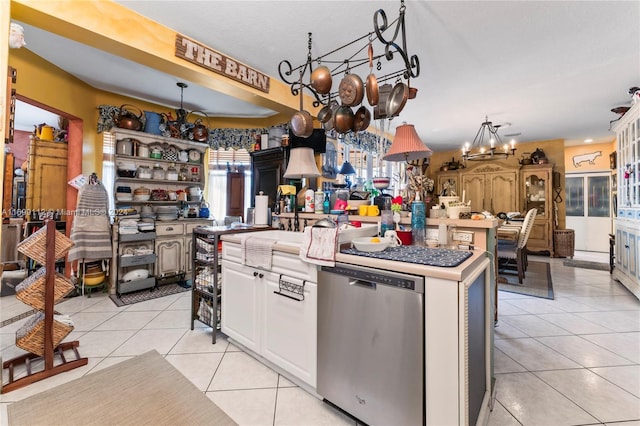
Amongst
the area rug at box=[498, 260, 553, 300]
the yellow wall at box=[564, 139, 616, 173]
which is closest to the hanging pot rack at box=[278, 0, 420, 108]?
the area rug at box=[498, 260, 553, 300]

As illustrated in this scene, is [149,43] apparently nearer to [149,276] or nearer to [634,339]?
[149,276]

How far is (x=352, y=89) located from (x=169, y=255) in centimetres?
339

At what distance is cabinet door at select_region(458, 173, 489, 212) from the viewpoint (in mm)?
6816

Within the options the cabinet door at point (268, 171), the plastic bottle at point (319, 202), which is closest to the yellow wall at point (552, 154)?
the cabinet door at point (268, 171)

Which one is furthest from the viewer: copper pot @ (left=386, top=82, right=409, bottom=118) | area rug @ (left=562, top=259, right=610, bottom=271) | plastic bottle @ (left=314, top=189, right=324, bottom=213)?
area rug @ (left=562, top=259, right=610, bottom=271)

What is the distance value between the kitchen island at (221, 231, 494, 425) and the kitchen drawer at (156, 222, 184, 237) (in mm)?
2061

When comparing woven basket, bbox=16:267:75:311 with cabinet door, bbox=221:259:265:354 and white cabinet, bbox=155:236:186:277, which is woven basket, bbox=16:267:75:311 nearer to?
cabinet door, bbox=221:259:265:354

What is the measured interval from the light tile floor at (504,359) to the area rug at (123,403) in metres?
0.07

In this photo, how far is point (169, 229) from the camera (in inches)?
152

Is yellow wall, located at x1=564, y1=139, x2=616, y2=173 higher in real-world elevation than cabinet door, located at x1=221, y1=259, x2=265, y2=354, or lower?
higher

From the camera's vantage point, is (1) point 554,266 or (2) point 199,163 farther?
(1) point 554,266

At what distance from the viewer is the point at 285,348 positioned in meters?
1.78

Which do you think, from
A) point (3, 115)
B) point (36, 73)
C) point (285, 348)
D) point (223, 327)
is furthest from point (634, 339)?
point (36, 73)

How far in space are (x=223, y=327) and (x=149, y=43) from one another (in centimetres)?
249
